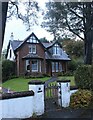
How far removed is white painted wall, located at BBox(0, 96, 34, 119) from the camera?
3.10 m

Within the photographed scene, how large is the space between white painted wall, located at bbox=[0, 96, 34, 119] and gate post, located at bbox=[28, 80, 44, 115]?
9 centimetres

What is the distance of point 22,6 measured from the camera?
12.0ft

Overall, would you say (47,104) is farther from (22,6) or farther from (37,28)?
(22,6)

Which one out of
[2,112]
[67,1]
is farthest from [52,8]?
[2,112]

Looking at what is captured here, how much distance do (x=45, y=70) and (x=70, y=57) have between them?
579mm

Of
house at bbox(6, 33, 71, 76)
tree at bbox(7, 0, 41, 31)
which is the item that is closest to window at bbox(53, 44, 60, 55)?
house at bbox(6, 33, 71, 76)

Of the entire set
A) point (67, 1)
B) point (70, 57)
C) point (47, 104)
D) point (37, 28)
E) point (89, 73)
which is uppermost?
point (67, 1)

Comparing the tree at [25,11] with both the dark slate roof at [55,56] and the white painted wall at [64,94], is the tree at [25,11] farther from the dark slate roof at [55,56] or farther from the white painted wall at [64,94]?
the white painted wall at [64,94]

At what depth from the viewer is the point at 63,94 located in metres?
4.30

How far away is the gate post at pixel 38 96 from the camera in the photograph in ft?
11.7

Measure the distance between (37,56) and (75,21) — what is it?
1094 mm

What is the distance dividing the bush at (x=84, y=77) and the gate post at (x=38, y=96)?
4.32 feet

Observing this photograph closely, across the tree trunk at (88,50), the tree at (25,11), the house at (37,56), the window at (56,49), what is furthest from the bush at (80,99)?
the tree at (25,11)

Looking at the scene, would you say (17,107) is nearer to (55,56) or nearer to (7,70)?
(7,70)
